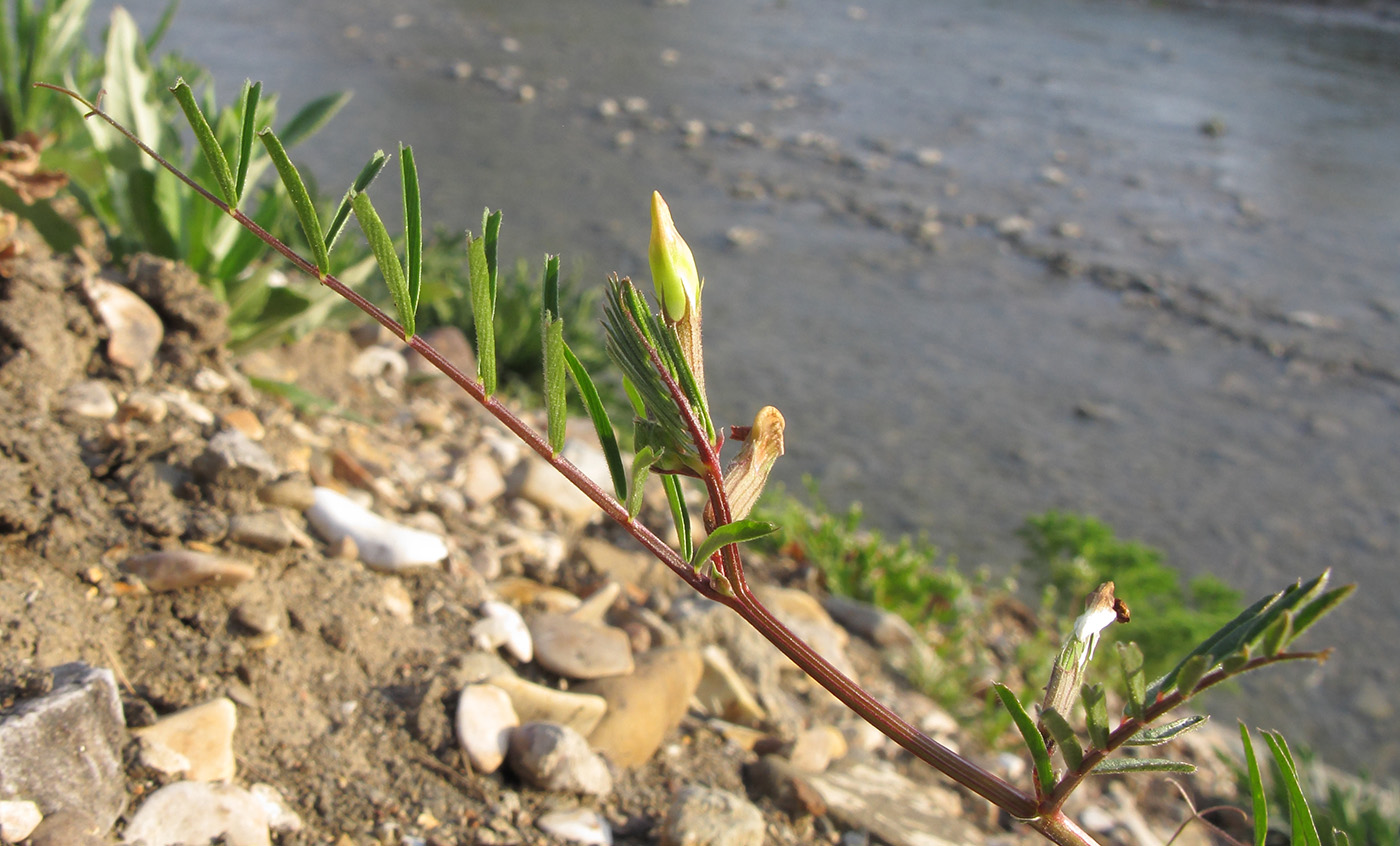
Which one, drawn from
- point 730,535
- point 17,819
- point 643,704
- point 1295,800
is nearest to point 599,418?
point 730,535

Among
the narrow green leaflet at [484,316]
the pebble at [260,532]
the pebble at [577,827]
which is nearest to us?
the narrow green leaflet at [484,316]

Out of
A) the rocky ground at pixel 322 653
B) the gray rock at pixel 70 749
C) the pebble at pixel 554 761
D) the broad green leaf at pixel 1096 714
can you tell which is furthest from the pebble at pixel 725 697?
the broad green leaf at pixel 1096 714

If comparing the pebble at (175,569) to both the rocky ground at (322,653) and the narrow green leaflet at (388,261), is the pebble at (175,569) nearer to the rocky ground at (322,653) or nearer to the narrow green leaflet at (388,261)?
the rocky ground at (322,653)

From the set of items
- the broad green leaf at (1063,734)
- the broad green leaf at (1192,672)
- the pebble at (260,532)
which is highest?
the broad green leaf at (1192,672)

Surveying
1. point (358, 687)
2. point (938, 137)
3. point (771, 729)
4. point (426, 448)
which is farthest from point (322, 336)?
point (938, 137)

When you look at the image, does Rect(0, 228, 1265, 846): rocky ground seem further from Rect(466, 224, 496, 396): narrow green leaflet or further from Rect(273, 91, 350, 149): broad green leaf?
Rect(466, 224, 496, 396): narrow green leaflet

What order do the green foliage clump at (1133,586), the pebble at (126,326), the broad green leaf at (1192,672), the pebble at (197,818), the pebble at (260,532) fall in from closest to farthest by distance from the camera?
the broad green leaf at (1192,672), the pebble at (197,818), the pebble at (260,532), the pebble at (126,326), the green foliage clump at (1133,586)

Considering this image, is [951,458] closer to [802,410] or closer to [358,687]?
[802,410]

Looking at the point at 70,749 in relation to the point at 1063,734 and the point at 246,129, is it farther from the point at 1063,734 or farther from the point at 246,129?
the point at 1063,734
